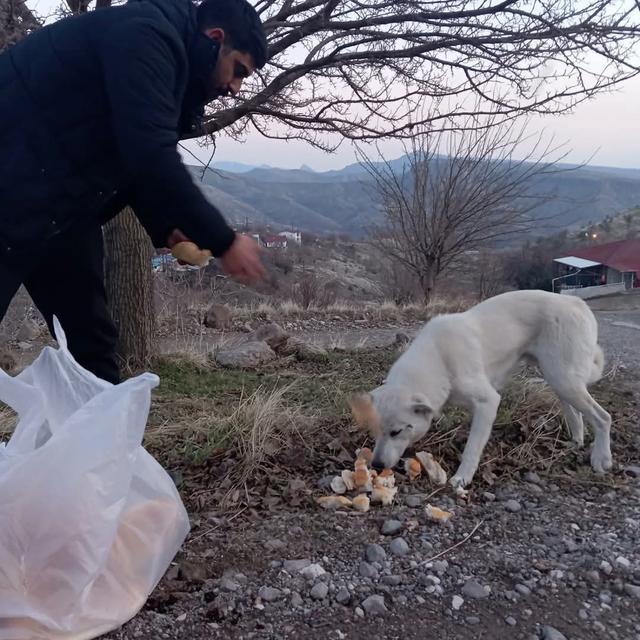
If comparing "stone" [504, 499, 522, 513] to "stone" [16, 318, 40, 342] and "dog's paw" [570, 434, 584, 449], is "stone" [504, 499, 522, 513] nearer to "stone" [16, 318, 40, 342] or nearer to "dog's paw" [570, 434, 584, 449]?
"dog's paw" [570, 434, 584, 449]

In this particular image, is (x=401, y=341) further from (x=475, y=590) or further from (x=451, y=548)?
(x=475, y=590)

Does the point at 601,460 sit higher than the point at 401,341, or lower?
higher

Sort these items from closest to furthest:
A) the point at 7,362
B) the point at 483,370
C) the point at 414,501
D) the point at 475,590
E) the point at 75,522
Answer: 1. the point at 75,522
2. the point at 475,590
3. the point at 414,501
4. the point at 483,370
5. the point at 7,362

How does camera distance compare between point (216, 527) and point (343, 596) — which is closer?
point (343, 596)

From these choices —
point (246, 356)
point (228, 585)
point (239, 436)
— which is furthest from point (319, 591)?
point (246, 356)

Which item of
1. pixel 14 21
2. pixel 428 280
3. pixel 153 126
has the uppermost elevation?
pixel 14 21

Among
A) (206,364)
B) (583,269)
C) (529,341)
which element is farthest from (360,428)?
(583,269)

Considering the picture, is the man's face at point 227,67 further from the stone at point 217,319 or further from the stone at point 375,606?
the stone at point 217,319

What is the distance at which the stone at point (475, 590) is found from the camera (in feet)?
6.91

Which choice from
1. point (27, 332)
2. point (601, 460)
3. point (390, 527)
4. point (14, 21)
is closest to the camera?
point (390, 527)

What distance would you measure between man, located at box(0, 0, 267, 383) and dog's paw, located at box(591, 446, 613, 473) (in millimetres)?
2277

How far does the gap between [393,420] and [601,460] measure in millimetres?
1170

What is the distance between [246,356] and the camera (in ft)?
19.0

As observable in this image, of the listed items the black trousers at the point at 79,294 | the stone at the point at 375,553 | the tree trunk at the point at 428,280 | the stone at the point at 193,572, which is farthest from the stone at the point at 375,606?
the tree trunk at the point at 428,280
